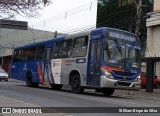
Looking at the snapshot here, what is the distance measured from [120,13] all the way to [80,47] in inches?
872

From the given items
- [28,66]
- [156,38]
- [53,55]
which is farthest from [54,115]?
[156,38]

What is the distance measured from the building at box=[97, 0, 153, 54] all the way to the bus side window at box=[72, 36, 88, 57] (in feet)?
54.0

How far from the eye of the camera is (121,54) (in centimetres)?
2048

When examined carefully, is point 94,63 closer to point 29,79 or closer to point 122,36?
point 122,36

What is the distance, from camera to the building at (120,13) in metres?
39.5

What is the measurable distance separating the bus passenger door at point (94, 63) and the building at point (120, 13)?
17729 millimetres

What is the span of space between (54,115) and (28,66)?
18.1 m

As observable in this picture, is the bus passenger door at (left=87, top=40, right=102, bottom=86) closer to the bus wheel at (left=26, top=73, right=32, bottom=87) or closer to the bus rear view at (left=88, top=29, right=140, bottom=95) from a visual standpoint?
the bus rear view at (left=88, top=29, right=140, bottom=95)

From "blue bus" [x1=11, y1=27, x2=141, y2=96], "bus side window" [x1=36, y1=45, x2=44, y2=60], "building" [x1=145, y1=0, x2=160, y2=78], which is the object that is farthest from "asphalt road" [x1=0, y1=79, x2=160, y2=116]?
"building" [x1=145, y1=0, x2=160, y2=78]

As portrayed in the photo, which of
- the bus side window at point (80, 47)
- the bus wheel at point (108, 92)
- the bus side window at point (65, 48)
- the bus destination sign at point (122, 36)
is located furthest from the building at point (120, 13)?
the bus destination sign at point (122, 36)

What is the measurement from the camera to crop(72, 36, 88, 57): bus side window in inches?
852

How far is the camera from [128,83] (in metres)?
20.6

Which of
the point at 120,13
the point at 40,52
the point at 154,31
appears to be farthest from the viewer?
the point at 120,13

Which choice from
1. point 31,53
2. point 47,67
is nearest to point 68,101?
point 47,67
